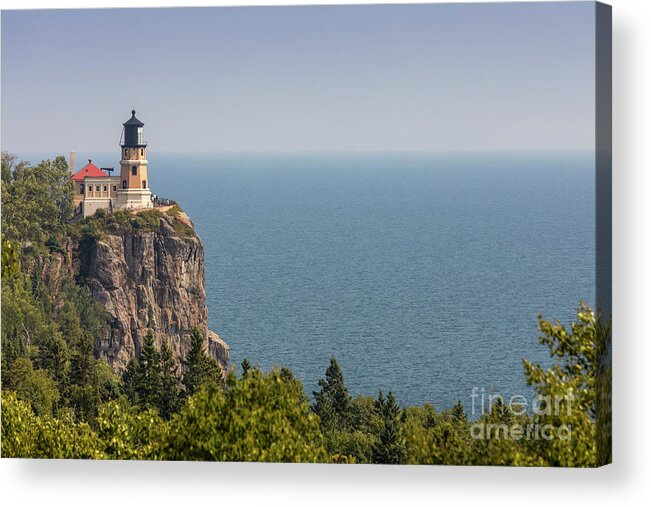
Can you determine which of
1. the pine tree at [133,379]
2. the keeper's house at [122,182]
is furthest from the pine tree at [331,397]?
the keeper's house at [122,182]

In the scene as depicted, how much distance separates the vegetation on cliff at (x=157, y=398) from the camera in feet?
46.4

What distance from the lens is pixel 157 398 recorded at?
49.1 feet

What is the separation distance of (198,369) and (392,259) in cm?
229

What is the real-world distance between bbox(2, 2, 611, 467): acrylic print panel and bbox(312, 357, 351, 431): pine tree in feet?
0.08

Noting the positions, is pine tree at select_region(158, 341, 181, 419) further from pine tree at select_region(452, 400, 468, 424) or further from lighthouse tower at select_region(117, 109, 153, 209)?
pine tree at select_region(452, 400, 468, 424)

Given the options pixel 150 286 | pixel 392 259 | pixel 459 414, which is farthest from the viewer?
pixel 150 286

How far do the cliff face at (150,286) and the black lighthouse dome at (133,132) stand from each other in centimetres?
84

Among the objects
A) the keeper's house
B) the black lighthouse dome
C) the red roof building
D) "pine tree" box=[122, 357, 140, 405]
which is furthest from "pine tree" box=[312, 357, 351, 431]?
the red roof building

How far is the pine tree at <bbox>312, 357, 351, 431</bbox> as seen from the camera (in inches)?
572

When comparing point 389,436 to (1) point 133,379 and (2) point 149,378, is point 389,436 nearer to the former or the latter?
(2) point 149,378

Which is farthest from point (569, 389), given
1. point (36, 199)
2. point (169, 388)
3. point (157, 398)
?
point (36, 199)

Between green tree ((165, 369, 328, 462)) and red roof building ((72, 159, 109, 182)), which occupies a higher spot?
red roof building ((72, 159, 109, 182))

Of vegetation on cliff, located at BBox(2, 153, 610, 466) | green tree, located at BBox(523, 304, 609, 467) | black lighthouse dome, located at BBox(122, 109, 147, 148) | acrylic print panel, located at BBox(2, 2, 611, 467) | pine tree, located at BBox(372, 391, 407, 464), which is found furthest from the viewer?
black lighthouse dome, located at BBox(122, 109, 147, 148)

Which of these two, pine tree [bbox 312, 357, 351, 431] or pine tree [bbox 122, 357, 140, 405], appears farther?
pine tree [bbox 122, 357, 140, 405]
